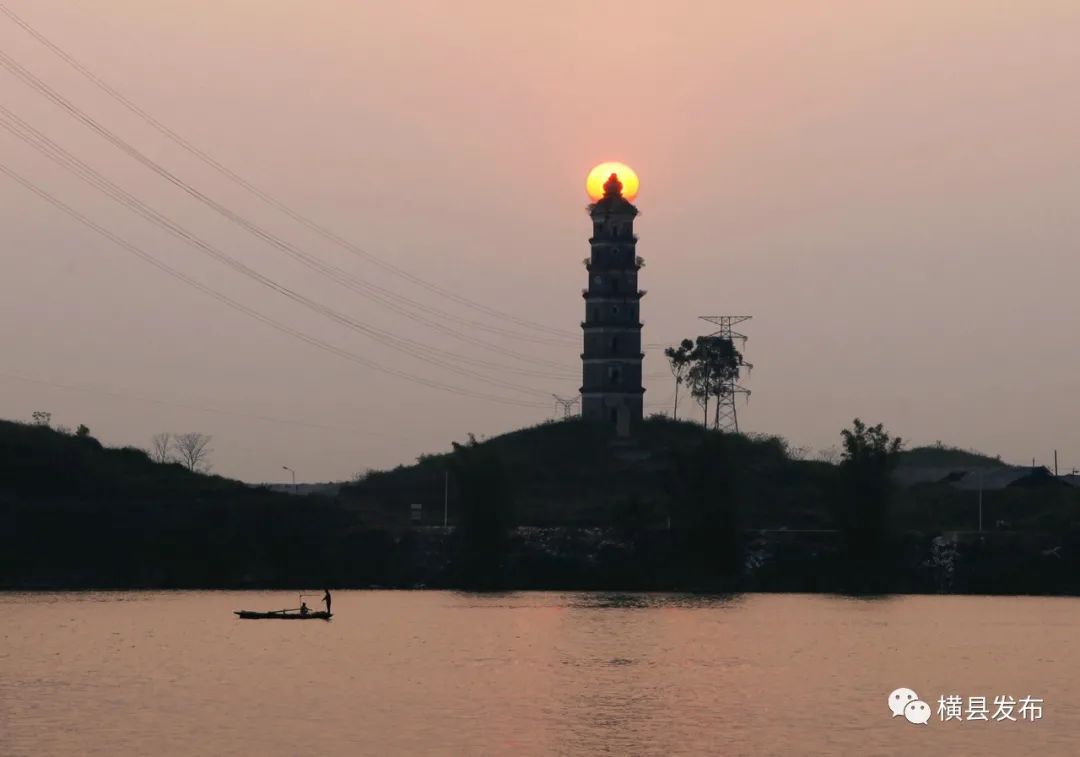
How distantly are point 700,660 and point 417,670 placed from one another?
18223 millimetres

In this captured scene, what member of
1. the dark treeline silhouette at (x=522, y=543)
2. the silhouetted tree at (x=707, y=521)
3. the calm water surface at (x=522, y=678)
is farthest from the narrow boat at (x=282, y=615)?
the silhouetted tree at (x=707, y=521)

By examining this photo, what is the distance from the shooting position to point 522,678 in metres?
90.9

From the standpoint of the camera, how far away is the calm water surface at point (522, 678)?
68.8 metres

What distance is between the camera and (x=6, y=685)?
274 ft

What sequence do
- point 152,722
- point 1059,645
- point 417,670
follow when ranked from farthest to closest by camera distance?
point 1059,645 → point 417,670 → point 152,722

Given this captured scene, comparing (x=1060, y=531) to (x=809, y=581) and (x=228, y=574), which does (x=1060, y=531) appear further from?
(x=228, y=574)

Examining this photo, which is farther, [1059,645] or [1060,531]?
[1060,531]

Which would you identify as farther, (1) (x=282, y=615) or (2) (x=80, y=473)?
(2) (x=80, y=473)

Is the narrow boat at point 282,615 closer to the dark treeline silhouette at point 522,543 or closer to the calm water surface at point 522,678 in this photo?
the calm water surface at point 522,678

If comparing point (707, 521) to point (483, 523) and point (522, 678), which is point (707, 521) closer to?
point (483, 523)

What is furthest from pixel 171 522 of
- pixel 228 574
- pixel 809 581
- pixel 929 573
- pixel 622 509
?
pixel 929 573

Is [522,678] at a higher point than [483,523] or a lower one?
lower

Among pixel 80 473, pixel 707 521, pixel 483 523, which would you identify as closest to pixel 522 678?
pixel 483 523

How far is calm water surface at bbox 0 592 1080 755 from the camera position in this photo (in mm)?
68750
